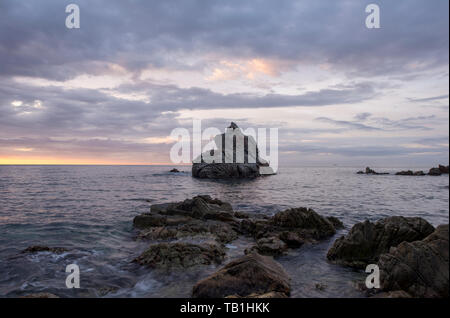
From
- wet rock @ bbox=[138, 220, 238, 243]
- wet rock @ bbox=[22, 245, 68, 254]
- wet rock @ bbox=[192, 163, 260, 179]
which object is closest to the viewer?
wet rock @ bbox=[22, 245, 68, 254]

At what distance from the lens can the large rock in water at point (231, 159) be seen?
87.2 m

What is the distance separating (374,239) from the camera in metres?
11.6

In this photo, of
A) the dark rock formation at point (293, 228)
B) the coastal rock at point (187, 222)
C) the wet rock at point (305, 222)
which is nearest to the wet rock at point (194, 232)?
the coastal rock at point (187, 222)

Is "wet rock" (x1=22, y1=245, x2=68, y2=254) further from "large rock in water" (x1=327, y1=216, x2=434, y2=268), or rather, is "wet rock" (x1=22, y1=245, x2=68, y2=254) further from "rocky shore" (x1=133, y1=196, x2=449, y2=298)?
"large rock in water" (x1=327, y1=216, x2=434, y2=268)

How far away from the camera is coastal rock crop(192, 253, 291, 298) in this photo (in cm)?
791

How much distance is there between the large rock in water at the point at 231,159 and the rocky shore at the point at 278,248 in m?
65.9

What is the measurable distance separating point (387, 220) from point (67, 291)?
540 inches

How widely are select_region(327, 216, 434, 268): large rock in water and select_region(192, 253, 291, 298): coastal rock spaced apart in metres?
4.03

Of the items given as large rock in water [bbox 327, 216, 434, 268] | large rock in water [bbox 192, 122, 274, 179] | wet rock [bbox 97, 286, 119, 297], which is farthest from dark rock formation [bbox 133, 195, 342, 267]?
large rock in water [bbox 192, 122, 274, 179]
